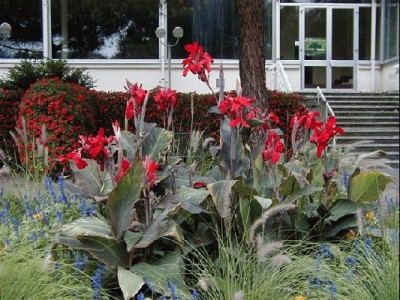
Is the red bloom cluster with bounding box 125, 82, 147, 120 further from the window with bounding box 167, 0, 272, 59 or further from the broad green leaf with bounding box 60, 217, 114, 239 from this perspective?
the window with bounding box 167, 0, 272, 59

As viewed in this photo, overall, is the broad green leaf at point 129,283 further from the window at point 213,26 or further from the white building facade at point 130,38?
the window at point 213,26

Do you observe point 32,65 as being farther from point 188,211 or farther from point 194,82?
point 188,211

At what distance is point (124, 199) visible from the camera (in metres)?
3.07

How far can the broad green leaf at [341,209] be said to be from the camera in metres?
3.61

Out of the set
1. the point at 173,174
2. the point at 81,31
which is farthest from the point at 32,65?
the point at 173,174

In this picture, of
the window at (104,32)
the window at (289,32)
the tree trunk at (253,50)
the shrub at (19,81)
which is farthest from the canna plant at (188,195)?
the window at (289,32)

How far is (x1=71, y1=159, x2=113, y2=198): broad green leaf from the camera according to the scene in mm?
3530

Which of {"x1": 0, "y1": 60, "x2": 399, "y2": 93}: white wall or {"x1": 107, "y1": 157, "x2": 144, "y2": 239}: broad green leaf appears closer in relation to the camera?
{"x1": 107, "y1": 157, "x2": 144, "y2": 239}: broad green leaf

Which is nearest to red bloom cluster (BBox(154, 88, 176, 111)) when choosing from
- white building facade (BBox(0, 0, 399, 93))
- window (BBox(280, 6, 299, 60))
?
white building facade (BBox(0, 0, 399, 93))

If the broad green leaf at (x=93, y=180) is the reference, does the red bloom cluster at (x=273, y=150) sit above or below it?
above

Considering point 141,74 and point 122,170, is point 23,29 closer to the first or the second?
point 141,74

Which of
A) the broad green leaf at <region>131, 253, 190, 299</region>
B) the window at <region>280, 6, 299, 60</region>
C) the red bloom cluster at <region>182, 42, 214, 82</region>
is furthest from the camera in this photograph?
the window at <region>280, 6, 299, 60</region>

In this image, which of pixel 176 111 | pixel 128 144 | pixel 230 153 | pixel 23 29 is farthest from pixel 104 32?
pixel 230 153

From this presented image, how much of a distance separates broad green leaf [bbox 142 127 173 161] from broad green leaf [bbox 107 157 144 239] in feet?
2.23
